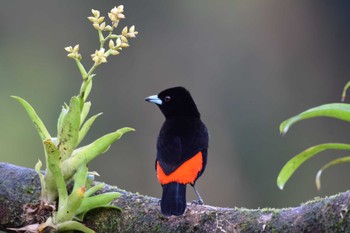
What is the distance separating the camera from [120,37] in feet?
10.6

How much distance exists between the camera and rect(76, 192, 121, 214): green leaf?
10.3ft

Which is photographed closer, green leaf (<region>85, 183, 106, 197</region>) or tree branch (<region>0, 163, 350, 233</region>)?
tree branch (<region>0, 163, 350, 233</region>)

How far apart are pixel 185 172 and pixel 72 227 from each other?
0.85 m

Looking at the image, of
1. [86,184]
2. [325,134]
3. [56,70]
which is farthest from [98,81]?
[86,184]

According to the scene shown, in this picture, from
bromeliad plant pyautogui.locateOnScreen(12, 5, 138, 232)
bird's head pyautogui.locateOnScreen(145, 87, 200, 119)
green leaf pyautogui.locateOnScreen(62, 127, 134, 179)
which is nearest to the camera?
bromeliad plant pyautogui.locateOnScreen(12, 5, 138, 232)

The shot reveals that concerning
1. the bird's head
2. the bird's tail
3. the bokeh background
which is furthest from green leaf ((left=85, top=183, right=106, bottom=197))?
the bokeh background

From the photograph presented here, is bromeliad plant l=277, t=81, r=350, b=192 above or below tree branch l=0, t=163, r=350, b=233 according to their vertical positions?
above

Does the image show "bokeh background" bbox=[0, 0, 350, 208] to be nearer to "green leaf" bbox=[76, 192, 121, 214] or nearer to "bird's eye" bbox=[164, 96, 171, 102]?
"bird's eye" bbox=[164, 96, 171, 102]

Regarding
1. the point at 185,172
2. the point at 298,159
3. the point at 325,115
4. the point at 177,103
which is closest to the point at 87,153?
the point at 185,172

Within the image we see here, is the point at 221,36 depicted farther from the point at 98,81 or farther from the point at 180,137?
the point at 180,137

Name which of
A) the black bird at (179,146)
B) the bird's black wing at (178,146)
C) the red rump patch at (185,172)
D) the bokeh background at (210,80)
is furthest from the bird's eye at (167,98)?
the bokeh background at (210,80)

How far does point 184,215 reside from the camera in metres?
3.10

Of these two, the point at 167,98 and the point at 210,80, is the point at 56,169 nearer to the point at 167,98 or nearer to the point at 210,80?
the point at 167,98

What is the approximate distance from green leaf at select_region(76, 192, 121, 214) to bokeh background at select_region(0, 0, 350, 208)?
7810 mm
